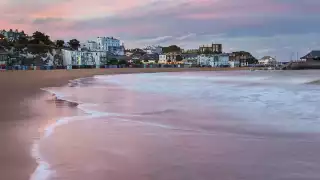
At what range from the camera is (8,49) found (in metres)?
92.6

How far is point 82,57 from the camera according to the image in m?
119

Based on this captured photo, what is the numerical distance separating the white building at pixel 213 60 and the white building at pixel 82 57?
4359 cm

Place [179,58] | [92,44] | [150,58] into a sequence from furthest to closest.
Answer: [92,44] → [179,58] → [150,58]

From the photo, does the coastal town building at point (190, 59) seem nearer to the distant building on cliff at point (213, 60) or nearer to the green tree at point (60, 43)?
the distant building on cliff at point (213, 60)

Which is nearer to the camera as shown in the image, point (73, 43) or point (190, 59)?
point (73, 43)

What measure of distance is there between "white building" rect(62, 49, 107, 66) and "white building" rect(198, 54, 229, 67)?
4359 cm

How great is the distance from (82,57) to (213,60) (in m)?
57.8

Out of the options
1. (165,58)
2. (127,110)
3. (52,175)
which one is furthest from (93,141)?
(165,58)

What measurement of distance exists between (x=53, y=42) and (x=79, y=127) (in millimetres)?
110936

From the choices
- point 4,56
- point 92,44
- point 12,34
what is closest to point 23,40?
point 4,56

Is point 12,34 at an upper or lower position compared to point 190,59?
upper

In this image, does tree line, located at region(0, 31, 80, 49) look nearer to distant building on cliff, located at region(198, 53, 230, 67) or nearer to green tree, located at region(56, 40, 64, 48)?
green tree, located at region(56, 40, 64, 48)

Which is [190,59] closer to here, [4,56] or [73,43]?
[73,43]

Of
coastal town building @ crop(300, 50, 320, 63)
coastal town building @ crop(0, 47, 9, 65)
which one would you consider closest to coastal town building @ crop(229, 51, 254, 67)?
coastal town building @ crop(300, 50, 320, 63)
